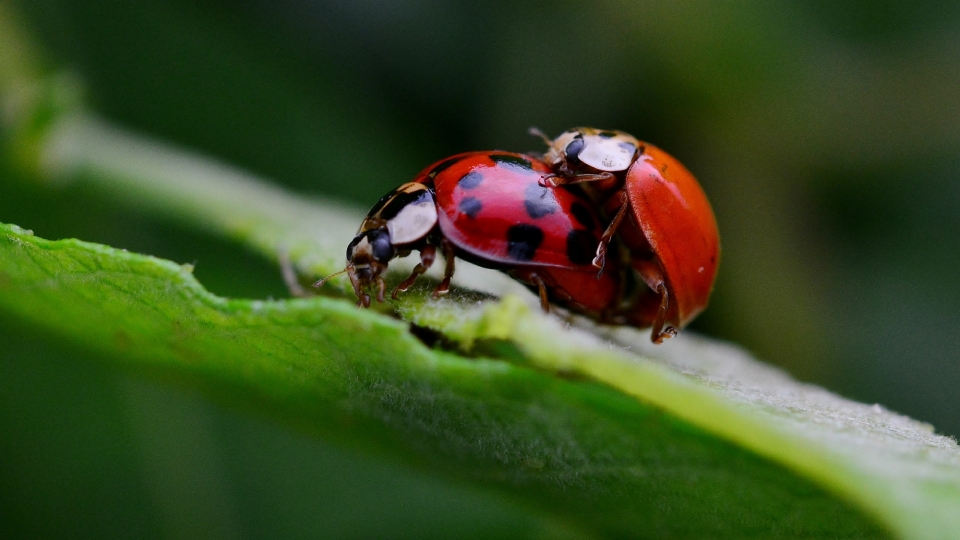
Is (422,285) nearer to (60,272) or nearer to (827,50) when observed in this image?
(60,272)

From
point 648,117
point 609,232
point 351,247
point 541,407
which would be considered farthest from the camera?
point 648,117

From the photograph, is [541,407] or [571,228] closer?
[541,407]

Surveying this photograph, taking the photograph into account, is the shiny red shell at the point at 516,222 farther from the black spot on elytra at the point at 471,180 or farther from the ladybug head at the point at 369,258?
the ladybug head at the point at 369,258

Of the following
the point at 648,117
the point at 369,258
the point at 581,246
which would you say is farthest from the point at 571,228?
the point at 648,117

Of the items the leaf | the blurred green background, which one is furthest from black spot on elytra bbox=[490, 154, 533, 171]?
the blurred green background

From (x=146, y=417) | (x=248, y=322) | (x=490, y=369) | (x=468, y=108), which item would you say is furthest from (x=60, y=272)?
(x=468, y=108)

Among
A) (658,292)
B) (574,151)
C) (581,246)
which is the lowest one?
(658,292)

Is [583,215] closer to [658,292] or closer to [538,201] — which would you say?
[538,201]
